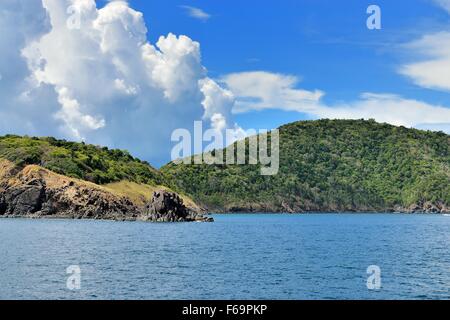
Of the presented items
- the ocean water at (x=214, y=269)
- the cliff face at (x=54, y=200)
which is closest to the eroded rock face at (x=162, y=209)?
the cliff face at (x=54, y=200)

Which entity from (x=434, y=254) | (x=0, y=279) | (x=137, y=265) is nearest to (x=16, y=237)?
(x=137, y=265)

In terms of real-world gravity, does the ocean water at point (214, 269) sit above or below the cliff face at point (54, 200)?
below

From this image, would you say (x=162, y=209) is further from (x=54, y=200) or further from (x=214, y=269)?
(x=214, y=269)

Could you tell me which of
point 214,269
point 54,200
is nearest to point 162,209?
point 54,200

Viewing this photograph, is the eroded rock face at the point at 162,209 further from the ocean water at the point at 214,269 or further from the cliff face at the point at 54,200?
the ocean water at the point at 214,269

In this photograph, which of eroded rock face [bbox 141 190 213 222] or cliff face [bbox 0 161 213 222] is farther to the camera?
cliff face [bbox 0 161 213 222]

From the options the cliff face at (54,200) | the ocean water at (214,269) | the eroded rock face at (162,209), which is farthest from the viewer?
the cliff face at (54,200)

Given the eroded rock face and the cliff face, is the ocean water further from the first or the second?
the cliff face

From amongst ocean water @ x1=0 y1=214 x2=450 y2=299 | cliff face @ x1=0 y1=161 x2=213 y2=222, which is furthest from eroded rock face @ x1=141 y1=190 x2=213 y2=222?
ocean water @ x1=0 y1=214 x2=450 y2=299

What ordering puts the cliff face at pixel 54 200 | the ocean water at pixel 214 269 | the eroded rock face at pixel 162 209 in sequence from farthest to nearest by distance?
the cliff face at pixel 54 200 < the eroded rock face at pixel 162 209 < the ocean water at pixel 214 269

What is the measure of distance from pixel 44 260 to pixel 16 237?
36900 millimetres

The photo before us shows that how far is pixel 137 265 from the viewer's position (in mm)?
73125
